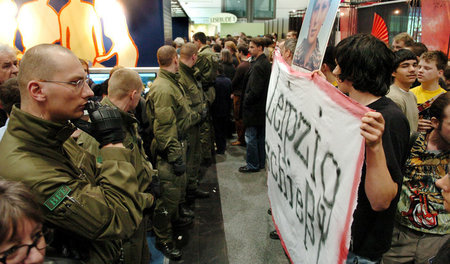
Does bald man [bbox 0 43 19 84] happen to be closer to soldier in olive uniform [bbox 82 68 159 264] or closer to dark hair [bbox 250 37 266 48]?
soldier in olive uniform [bbox 82 68 159 264]

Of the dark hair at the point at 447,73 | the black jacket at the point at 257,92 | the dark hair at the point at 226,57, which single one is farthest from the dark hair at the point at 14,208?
the dark hair at the point at 226,57

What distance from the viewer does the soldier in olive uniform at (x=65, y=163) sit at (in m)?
1.13

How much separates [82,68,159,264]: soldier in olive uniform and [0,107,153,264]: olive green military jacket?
52 cm

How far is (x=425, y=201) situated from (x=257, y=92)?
297 centimetres

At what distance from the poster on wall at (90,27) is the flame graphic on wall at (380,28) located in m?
Answer: 4.00

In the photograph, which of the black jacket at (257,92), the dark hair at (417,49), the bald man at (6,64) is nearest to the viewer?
the bald man at (6,64)

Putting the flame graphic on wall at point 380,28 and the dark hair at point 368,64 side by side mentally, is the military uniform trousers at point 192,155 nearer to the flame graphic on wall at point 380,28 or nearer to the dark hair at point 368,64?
the dark hair at point 368,64

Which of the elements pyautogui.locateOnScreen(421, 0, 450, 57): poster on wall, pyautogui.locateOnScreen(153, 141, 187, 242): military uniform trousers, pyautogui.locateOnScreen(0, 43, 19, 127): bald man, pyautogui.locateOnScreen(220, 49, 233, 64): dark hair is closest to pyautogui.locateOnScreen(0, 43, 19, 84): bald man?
pyautogui.locateOnScreen(0, 43, 19, 127): bald man

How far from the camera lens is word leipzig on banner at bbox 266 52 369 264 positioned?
115 centimetres

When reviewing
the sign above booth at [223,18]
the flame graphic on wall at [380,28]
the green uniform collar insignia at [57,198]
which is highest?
the sign above booth at [223,18]

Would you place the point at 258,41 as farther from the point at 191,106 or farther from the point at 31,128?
the point at 31,128

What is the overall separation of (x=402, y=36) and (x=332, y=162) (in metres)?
3.32

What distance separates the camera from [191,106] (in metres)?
4.06

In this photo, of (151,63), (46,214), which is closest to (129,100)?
(46,214)
